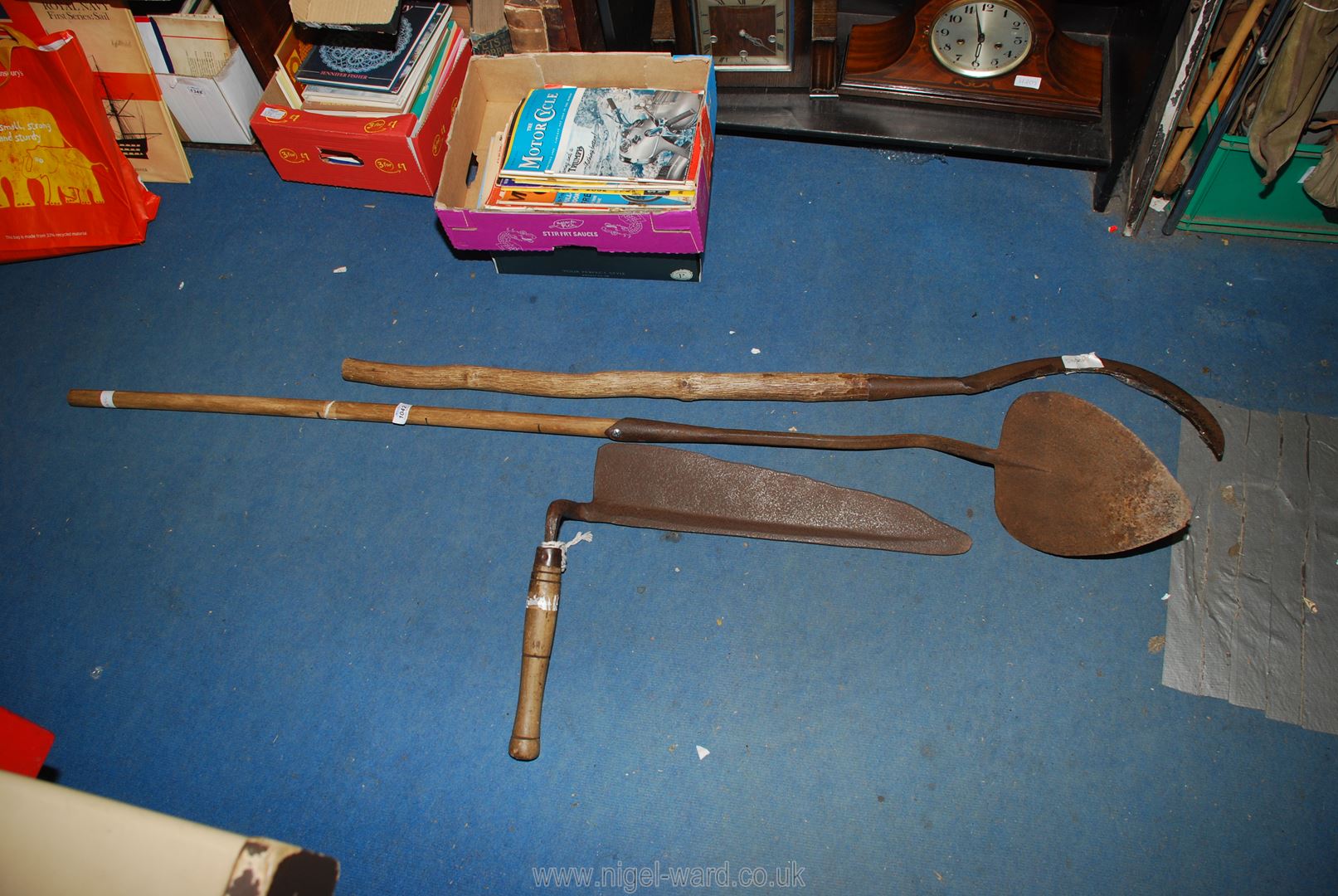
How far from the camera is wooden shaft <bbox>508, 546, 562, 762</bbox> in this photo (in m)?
Result: 1.93

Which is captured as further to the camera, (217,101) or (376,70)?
(217,101)

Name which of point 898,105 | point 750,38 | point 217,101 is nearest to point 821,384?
point 898,105

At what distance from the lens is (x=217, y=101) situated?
2.76 meters

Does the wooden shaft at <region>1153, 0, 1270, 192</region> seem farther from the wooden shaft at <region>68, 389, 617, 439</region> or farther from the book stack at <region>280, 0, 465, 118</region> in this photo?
the book stack at <region>280, 0, 465, 118</region>

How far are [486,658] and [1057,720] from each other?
1.47m

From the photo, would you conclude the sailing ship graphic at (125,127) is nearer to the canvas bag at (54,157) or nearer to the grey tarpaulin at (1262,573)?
the canvas bag at (54,157)

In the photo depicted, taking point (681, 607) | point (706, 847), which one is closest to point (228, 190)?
point (681, 607)

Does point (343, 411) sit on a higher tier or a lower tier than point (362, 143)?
lower

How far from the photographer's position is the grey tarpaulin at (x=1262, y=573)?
6.40 feet

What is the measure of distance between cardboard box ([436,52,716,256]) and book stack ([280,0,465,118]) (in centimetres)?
17

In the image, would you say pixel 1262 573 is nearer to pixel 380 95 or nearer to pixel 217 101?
pixel 380 95

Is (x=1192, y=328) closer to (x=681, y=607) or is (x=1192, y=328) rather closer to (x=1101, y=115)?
(x=1101, y=115)

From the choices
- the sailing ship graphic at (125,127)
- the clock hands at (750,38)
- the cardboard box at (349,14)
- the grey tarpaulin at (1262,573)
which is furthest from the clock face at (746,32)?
the sailing ship graphic at (125,127)

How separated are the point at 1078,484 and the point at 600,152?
5.41 feet
